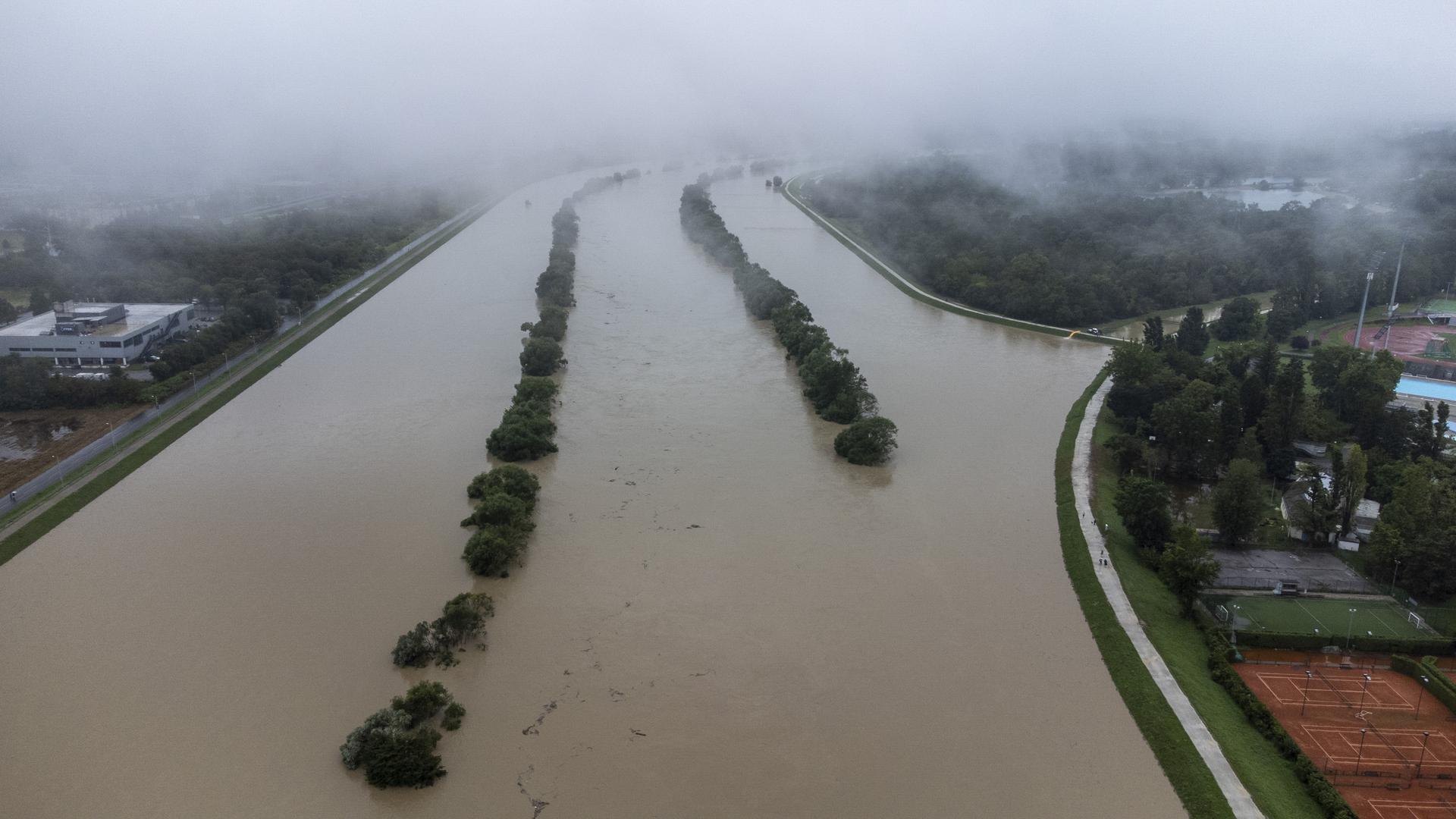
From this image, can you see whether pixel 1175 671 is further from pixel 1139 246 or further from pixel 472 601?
pixel 1139 246

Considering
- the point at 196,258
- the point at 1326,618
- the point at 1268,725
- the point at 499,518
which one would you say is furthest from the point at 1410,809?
the point at 196,258

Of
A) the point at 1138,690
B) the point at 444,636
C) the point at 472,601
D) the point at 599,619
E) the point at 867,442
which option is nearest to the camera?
the point at 1138,690

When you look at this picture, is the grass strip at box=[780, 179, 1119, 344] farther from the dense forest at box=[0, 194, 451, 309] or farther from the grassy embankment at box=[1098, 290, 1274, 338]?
the dense forest at box=[0, 194, 451, 309]

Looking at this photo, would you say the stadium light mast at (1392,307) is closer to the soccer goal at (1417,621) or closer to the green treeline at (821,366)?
the green treeline at (821,366)

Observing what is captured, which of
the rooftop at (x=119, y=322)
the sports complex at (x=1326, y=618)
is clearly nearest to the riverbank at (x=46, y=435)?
the rooftop at (x=119, y=322)

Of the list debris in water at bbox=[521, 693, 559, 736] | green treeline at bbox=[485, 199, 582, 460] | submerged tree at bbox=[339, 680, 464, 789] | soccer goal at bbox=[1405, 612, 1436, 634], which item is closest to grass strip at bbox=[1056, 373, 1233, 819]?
soccer goal at bbox=[1405, 612, 1436, 634]
